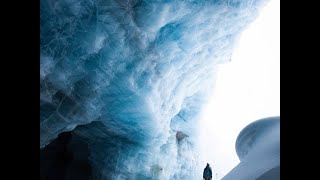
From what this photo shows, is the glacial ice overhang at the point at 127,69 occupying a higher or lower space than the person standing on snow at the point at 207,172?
higher

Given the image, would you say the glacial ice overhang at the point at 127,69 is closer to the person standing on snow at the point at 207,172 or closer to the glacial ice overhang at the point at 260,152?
the person standing on snow at the point at 207,172

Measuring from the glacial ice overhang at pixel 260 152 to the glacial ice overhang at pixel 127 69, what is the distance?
1994 mm

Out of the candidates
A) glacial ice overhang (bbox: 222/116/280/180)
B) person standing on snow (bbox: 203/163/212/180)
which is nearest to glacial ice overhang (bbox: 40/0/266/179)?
person standing on snow (bbox: 203/163/212/180)

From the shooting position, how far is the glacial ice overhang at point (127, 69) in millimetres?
5867

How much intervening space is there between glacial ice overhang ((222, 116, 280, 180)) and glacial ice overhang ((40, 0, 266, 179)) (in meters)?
1.99

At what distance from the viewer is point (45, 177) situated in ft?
26.4

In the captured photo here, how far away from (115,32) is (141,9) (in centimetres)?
72

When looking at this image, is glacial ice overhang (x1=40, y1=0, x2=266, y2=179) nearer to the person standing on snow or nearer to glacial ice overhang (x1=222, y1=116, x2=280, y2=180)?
the person standing on snow

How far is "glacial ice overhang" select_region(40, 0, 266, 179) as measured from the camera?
5.87m

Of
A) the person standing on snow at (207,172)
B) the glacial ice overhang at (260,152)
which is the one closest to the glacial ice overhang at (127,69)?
the person standing on snow at (207,172)
